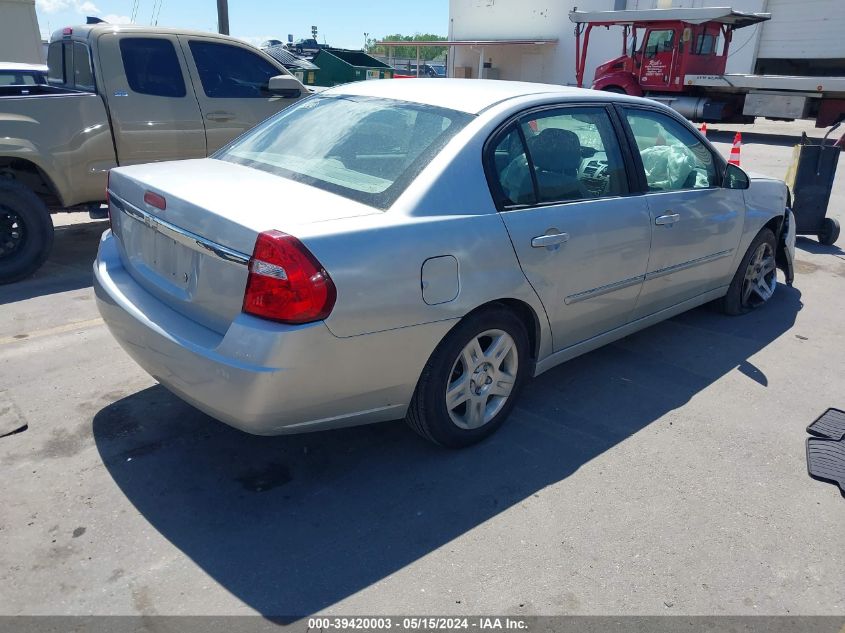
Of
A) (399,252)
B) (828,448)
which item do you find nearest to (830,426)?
(828,448)

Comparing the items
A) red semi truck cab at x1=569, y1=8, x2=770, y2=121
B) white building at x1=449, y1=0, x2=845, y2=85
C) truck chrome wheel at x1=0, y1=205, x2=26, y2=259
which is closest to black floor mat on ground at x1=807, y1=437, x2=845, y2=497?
truck chrome wheel at x1=0, y1=205, x2=26, y2=259

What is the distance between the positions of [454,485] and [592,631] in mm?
940

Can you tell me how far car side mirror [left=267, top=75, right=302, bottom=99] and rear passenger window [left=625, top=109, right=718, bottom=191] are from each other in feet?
12.3

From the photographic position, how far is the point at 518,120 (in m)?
3.46

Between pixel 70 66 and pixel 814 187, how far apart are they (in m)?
7.77

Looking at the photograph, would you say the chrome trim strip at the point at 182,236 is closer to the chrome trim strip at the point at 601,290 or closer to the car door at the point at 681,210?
the chrome trim strip at the point at 601,290

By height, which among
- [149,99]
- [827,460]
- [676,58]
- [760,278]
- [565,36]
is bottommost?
[827,460]

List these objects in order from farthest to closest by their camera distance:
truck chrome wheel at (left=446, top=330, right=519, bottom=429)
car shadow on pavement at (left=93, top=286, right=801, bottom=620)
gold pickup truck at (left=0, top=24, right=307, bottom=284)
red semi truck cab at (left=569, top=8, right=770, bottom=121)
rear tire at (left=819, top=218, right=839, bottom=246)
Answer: red semi truck cab at (left=569, top=8, right=770, bottom=121) → rear tire at (left=819, top=218, right=839, bottom=246) → gold pickup truck at (left=0, top=24, right=307, bottom=284) → truck chrome wheel at (left=446, top=330, right=519, bottom=429) → car shadow on pavement at (left=93, top=286, right=801, bottom=620)

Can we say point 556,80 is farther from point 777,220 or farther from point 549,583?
point 549,583

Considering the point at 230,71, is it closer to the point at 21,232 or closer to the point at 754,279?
the point at 21,232

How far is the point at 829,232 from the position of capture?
774 cm

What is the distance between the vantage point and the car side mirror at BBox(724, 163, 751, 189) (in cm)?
476

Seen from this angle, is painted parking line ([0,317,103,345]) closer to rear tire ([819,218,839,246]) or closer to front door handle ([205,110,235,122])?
front door handle ([205,110,235,122])

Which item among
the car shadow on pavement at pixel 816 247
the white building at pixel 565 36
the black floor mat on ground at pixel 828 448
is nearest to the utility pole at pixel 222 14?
the car shadow on pavement at pixel 816 247
